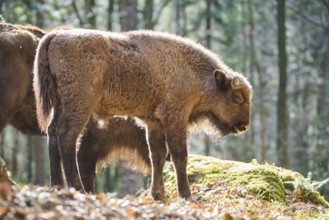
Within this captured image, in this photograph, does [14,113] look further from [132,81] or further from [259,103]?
[259,103]

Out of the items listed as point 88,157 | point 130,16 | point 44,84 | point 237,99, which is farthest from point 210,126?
point 130,16

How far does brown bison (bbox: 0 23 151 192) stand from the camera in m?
10.6

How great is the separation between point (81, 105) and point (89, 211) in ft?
9.93

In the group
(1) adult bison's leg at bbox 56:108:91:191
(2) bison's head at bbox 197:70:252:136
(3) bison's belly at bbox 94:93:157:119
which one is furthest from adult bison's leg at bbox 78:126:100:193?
→ (1) adult bison's leg at bbox 56:108:91:191

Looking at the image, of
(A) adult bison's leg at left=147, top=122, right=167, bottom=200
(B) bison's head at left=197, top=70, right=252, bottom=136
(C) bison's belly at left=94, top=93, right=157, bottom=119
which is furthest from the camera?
(B) bison's head at left=197, top=70, right=252, bottom=136

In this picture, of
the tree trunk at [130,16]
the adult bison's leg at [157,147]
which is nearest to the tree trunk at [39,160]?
the tree trunk at [130,16]

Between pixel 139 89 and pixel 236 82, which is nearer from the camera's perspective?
pixel 139 89

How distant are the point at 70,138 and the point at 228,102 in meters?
3.12

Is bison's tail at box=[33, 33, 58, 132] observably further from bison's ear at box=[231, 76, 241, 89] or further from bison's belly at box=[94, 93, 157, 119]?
bison's ear at box=[231, 76, 241, 89]

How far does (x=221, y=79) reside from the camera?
10234mm

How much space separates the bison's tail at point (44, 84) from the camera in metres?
8.77

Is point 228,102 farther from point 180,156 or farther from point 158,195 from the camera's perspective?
point 158,195

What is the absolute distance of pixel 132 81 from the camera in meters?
9.51

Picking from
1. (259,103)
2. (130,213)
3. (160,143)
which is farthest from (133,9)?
(259,103)
